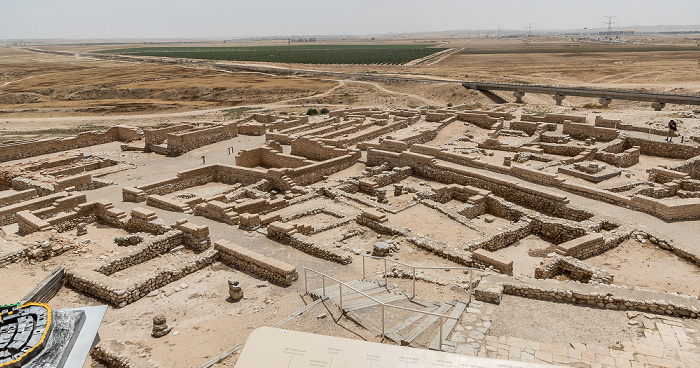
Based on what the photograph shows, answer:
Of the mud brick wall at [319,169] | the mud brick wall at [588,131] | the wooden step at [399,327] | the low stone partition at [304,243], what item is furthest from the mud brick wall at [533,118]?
the wooden step at [399,327]

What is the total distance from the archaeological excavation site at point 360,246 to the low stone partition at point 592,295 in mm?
42

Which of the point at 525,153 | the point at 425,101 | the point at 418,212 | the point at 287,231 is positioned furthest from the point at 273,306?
the point at 425,101

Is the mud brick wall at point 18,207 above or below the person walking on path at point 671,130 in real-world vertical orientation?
below

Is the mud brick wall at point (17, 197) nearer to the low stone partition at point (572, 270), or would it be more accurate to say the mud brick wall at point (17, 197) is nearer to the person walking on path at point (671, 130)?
the low stone partition at point (572, 270)

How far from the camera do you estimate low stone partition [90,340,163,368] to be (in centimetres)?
838

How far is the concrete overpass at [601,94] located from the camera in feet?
133

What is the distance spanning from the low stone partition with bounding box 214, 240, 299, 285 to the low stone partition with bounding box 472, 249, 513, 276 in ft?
17.3

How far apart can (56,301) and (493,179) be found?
656 inches

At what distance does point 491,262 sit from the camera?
40.2ft

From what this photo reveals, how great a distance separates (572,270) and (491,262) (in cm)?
244

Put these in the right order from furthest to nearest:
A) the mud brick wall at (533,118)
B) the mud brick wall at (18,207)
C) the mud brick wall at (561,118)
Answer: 1. the mud brick wall at (533,118)
2. the mud brick wall at (561,118)
3. the mud brick wall at (18,207)

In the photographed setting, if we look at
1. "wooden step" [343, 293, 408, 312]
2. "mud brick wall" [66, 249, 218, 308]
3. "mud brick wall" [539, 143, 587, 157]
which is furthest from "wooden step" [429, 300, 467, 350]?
"mud brick wall" [539, 143, 587, 157]

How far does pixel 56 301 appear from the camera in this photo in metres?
11.4

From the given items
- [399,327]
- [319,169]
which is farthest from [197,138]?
[399,327]
